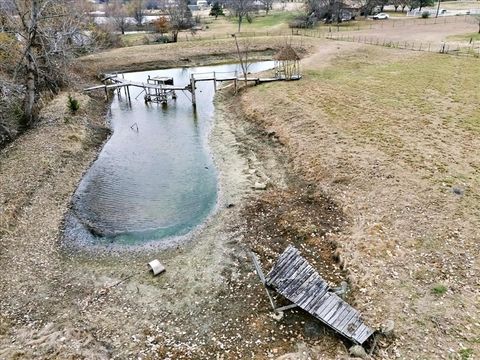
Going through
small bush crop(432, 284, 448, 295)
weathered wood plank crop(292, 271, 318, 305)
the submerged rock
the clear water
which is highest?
weathered wood plank crop(292, 271, 318, 305)

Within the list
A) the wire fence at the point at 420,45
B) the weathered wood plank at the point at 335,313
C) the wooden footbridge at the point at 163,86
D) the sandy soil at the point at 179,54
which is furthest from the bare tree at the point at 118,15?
the weathered wood plank at the point at 335,313

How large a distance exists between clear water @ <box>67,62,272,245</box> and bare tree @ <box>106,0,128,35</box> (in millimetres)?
39468

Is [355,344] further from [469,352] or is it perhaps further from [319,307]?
[469,352]

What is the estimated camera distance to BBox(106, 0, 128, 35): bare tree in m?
61.9

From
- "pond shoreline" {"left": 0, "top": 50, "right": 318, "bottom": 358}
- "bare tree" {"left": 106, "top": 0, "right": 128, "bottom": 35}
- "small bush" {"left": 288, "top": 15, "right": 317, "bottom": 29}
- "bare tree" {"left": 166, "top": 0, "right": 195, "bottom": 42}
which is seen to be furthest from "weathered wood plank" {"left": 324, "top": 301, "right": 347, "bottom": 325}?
"bare tree" {"left": 106, "top": 0, "right": 128, "bottom": 35}

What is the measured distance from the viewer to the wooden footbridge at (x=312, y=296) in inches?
372

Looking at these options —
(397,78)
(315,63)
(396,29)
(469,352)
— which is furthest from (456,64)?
(469,352)

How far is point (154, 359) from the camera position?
938 cm

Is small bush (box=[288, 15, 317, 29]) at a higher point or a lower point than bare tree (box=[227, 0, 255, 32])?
lower

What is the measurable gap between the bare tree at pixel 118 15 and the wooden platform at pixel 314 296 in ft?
197

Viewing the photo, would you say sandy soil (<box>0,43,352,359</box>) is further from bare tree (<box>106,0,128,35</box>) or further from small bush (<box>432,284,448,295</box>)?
bare tree (<box>106,0,128,35</box>)

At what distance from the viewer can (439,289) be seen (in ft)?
34.9

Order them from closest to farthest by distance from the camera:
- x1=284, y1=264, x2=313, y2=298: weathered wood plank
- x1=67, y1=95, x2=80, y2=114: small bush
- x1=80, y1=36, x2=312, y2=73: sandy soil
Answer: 1. x1=284, y1=264, x2=313, y2=298: weathered wood plank
2. x1=67, y1=95, x2=80, y2=114: small bush
3. x1=80, y1=36, x2=312, y2=73: sandy soil

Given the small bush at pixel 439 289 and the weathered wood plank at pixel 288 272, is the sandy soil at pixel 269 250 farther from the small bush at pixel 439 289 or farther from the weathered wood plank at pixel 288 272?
the weathered wood plank at pixel 288 272
